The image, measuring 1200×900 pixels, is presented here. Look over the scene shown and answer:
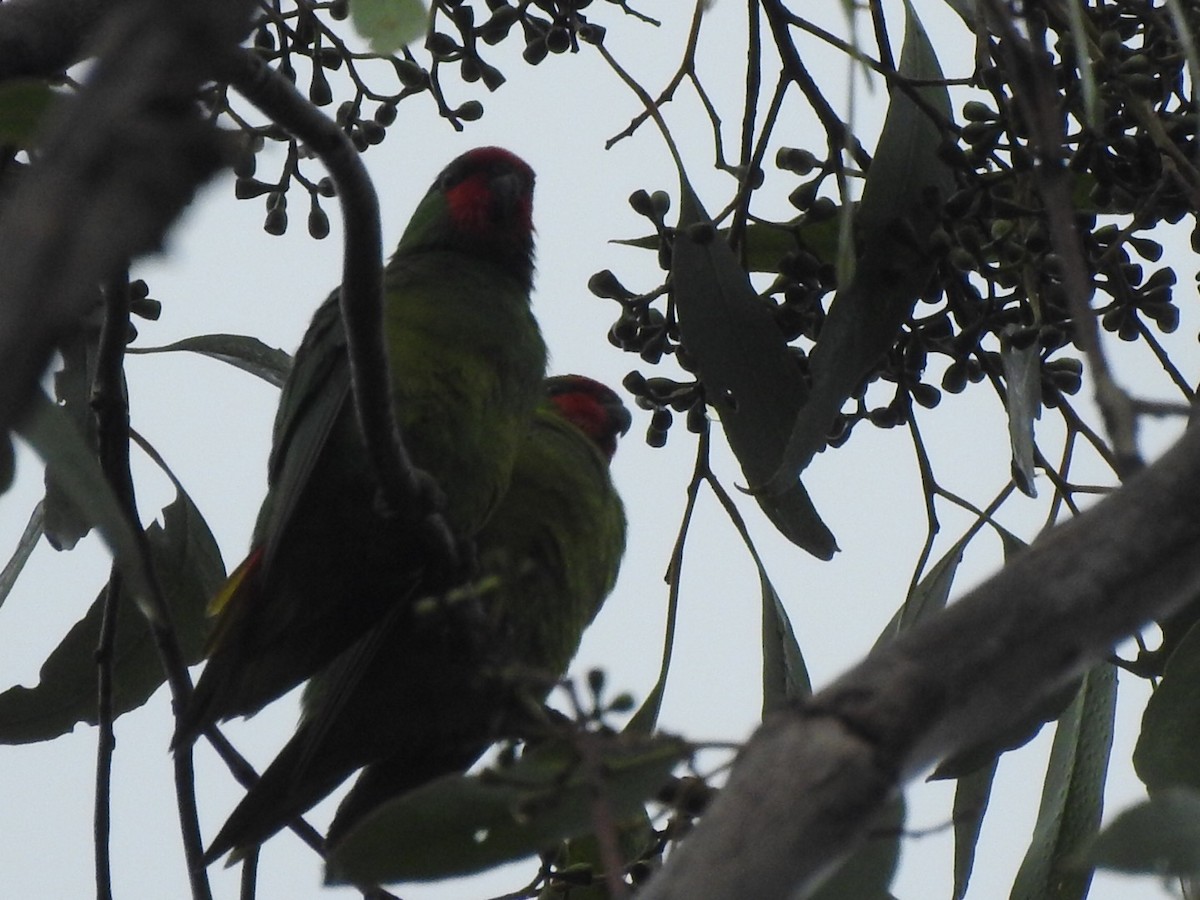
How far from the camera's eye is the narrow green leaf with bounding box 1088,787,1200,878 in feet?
3.38

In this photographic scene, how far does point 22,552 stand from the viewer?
2.49 m

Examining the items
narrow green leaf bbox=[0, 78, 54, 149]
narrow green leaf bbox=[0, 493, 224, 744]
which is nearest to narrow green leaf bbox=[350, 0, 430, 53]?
narrow green leaf bbox=[0, 78, 54, 149]

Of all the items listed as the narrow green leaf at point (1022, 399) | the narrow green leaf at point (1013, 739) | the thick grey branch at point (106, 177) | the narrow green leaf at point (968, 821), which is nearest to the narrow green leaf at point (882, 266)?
the narrow green leaf at point (1022, 399)

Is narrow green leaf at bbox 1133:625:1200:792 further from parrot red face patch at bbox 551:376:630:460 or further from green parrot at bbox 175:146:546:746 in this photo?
parrot red face patch at bbox 551:376:630:460

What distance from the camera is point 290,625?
7.24 ft

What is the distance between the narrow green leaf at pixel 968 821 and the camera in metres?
2.12

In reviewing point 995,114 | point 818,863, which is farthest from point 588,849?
point 818,863

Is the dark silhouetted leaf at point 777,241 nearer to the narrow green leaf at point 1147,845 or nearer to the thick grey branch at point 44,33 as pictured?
the thick grey branch at point 44,33

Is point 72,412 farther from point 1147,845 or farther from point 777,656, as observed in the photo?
point 1147,845

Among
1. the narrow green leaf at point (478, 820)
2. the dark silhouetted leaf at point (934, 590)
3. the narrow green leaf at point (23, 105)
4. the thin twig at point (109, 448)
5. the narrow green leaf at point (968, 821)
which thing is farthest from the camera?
the dark silhouetted leaf at point (934, 590)

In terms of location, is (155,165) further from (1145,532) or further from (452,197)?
(452,197)

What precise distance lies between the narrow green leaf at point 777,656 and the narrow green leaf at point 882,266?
0.30 m

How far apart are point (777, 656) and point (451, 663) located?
480 millimetres

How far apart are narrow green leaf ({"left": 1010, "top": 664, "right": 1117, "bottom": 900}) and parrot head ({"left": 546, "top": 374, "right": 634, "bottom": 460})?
109 centimetres
